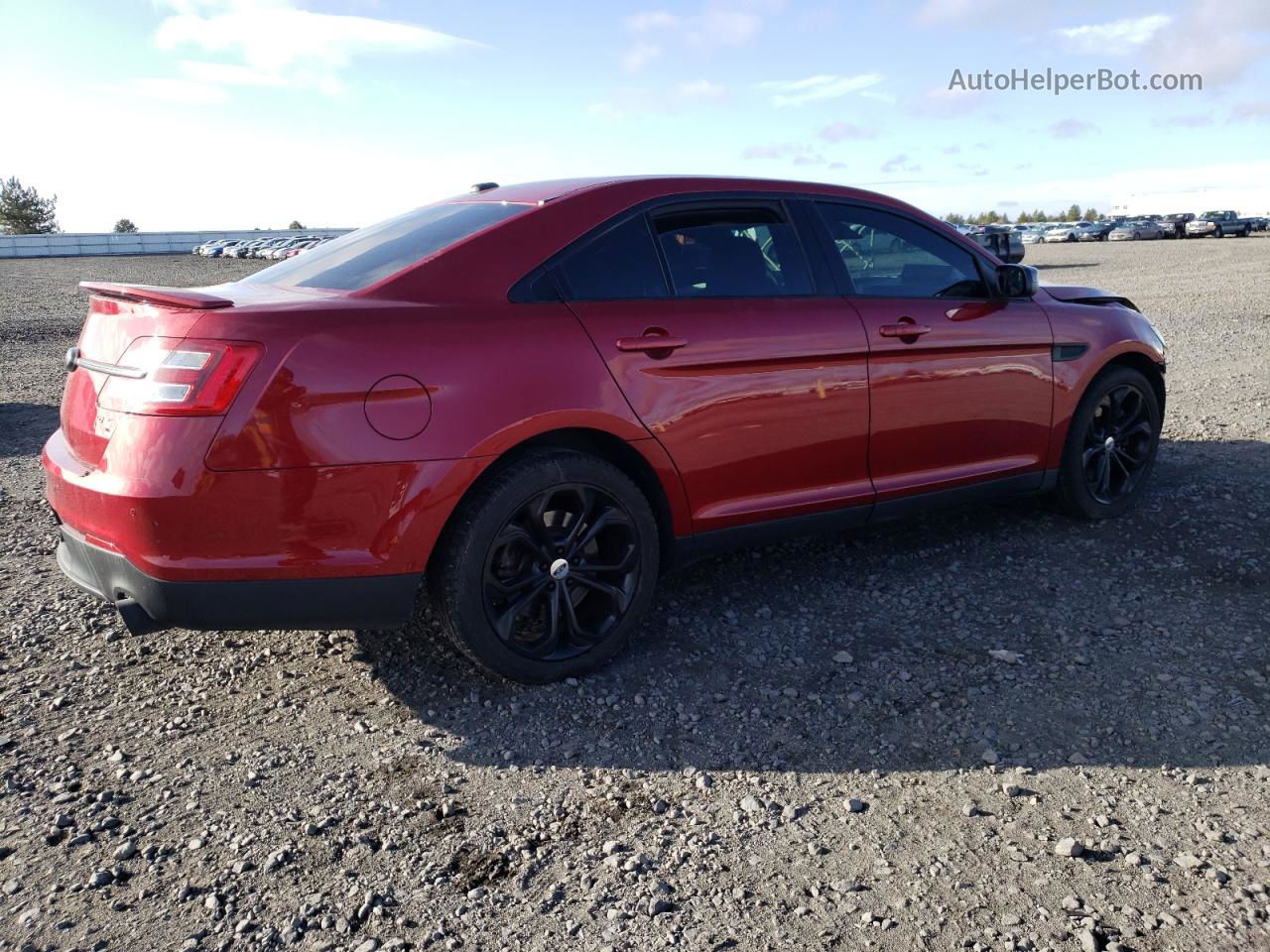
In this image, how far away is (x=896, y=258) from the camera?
15.2 feet

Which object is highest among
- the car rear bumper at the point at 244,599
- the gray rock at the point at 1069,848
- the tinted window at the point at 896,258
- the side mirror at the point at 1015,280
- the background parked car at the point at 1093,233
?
the tinted window at the point at 896,258

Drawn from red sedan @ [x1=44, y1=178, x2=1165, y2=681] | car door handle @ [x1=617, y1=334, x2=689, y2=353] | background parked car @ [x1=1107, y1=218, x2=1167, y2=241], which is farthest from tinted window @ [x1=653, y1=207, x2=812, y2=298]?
background parked car @ [x1=1107, y1=218, x2=1167, y2=241]

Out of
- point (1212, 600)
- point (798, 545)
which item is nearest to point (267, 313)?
point (798, 545)

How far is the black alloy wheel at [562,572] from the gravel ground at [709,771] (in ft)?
0.66

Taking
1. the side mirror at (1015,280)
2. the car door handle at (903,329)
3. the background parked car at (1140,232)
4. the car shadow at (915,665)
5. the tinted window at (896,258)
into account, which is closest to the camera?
the car shadow at (915,665)

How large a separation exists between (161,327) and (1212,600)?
409 centimetres

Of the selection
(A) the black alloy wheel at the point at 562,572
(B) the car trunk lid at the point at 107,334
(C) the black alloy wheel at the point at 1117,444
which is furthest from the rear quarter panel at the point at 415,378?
(C) the black alloy wheel at the point at 1117,444

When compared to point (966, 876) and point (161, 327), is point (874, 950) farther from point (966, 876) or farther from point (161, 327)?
point (161, 327)

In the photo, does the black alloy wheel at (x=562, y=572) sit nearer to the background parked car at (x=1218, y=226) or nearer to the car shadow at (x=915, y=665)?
the car shadow at (x=915, y=665)

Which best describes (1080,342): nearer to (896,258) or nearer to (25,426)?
(896,258)

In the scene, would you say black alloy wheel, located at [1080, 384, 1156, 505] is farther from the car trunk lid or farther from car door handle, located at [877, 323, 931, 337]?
the car trunk lid

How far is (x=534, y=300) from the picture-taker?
3574 millimetres

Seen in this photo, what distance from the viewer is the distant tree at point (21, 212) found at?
93062 mm

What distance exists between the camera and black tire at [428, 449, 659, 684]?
3.43 meters
